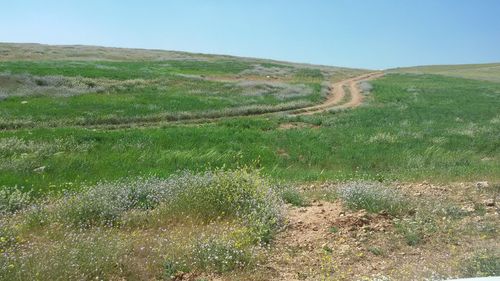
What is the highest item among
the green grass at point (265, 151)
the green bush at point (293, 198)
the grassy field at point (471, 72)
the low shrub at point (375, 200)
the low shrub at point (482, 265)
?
the grassy field at point (471, 72)

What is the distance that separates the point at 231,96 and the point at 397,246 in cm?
2919

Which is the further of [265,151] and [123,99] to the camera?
[123,99]

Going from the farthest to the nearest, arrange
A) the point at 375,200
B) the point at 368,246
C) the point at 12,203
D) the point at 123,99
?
1. the point at 123,99
2. the point at 12,203
3. the point at 375,200
4. the point at 368,246

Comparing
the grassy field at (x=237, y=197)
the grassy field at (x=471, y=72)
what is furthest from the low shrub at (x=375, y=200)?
the grassy field at (x=471, y=72)

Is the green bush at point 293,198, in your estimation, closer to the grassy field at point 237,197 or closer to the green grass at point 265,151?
the grassy field at point 237,197

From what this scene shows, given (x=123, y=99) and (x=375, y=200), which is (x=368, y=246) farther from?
(x=123, y=99)

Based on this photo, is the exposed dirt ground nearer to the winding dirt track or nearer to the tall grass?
the tall grass

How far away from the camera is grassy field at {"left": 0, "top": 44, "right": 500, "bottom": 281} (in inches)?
255

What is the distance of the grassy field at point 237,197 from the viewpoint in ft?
21.2

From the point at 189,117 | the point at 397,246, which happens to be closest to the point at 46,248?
the point at 397,246

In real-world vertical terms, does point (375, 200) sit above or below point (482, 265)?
below

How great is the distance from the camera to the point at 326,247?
727 centimetres

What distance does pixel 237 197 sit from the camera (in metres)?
8.58

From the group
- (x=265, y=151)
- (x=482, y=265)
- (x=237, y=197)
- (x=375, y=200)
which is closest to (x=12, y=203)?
(x=237, y=197)
